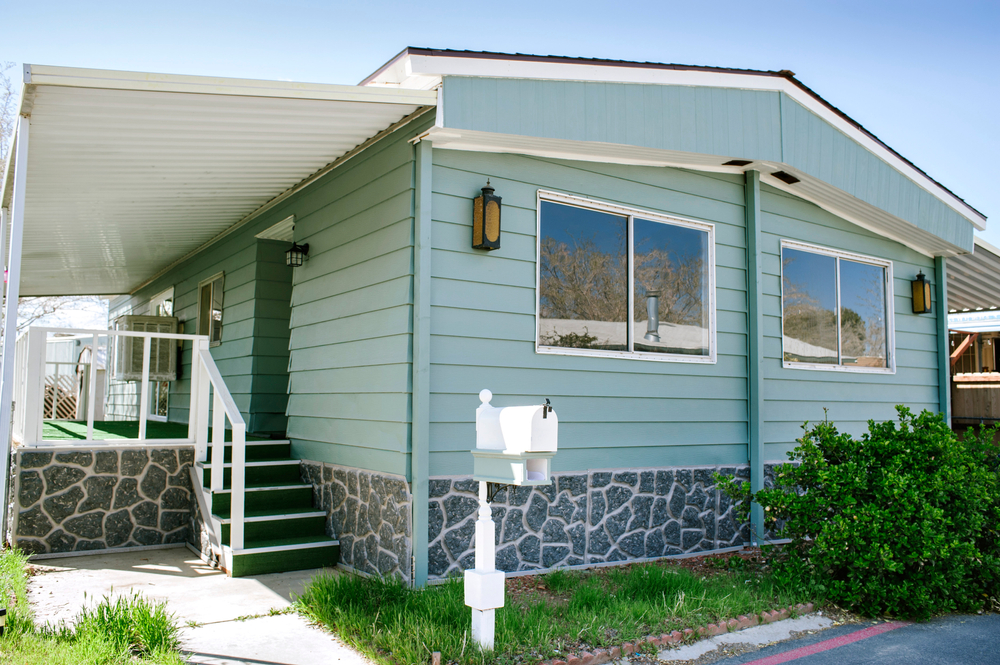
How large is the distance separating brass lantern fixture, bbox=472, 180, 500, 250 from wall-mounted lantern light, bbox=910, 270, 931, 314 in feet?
17.9

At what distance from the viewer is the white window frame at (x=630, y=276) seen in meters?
5.03

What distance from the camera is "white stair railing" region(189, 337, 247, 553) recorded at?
4.89m

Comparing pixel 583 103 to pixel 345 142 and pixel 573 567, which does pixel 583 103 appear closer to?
pixel 345 142

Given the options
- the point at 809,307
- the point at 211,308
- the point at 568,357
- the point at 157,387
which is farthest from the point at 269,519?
the point at 157,387

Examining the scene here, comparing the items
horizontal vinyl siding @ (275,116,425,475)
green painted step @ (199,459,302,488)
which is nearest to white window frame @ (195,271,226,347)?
horizontal vinyl siding @ (275,116,425,475)

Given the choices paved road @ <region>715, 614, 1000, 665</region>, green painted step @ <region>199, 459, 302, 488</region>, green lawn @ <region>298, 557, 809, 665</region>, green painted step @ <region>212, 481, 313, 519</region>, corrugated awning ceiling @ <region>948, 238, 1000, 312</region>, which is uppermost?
corrugated awning ceiling @ <region>948, 238, 1000, 312</region>

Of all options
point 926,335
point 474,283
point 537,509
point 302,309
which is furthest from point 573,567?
point 926,335

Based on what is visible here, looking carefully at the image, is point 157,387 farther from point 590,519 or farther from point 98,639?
point 98,639

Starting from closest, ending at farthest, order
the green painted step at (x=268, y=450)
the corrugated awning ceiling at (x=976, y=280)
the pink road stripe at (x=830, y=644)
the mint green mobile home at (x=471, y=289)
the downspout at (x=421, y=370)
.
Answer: the pink road stripe at (x=830, y=644), the downspout at (x=421, y=370), the mint green mobile home at (x=471, y=289), the green painted step at (x=268, y=450), the corrugated awning ceiling at (x=976, y=280)

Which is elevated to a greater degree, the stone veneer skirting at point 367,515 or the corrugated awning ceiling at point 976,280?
the corrugated awning ceiling at point 976,280

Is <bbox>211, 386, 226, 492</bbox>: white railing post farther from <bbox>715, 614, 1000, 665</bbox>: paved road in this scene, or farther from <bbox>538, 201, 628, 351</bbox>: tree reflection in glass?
<bbox>715, 614, 1000, 665</bbox>: paved road

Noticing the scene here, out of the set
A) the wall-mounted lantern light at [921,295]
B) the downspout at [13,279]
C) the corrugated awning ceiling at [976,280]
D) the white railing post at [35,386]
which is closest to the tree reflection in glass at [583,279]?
the downspout at [13,279]

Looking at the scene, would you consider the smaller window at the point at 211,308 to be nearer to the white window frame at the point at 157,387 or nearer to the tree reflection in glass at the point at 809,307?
the white window frame at the point at 157,387

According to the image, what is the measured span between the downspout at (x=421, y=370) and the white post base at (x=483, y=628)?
1.15 metres
